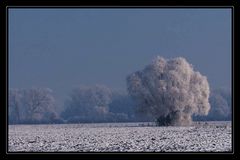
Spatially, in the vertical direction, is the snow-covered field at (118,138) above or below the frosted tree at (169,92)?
below

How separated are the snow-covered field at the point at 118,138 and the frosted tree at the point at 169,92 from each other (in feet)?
3.44

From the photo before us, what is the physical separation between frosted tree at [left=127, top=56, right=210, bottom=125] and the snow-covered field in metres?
1.05

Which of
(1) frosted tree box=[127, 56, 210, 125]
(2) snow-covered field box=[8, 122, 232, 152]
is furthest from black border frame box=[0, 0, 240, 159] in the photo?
(1) frosted tree box=[127, 56, 210, 125]

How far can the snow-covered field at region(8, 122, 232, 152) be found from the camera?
39.4 feet

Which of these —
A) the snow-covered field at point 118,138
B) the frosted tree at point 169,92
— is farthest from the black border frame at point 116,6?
the frosted tree at point 169,92

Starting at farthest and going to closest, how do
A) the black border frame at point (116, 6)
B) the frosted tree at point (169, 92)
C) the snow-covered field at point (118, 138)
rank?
the frosted tree at point (169, 92) → the snow-covered field at point (118, 138) → the black border frame at point (116, 6)

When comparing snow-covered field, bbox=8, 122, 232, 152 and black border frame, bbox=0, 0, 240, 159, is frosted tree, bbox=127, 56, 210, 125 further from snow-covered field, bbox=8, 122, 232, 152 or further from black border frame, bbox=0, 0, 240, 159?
black border frame, bbox=0, 0, 240, 159

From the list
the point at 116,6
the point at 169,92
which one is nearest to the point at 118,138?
the point at 116,6

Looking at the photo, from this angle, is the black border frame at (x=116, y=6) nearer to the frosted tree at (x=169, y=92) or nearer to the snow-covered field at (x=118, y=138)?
the snow-covered field at (x=118, y=138)

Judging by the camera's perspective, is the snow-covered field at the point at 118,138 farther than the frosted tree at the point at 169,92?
No

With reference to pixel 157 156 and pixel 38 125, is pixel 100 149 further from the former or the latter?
pixel 38 125

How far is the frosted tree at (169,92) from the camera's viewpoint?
16281 millimetres

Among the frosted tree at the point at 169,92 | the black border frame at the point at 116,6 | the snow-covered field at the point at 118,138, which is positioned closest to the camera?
the black border frame at the point at 116,6

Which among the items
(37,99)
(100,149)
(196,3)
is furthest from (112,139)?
(196,3)
